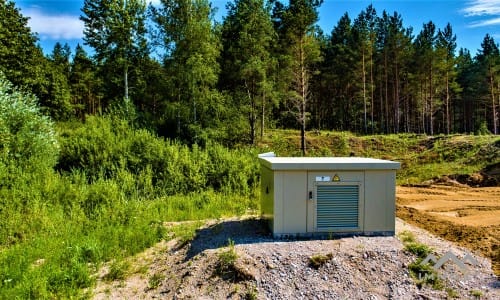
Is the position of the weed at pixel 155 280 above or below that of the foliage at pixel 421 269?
below

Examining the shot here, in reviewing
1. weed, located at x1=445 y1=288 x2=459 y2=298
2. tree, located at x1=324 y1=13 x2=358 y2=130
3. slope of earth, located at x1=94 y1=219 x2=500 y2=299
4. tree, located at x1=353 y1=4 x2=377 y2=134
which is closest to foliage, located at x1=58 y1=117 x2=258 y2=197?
slope of earth, located at x1=94 y1=219 x2=500 y2=299

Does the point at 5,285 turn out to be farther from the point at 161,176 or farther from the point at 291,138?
the point at 291,138

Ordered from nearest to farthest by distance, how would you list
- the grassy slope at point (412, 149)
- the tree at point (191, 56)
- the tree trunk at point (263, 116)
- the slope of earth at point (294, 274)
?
the slope of earth at point (294, 274) → the grassy slope at point (412, 149) → the tree at point (191, 56) → the tree trunk at point (263, 116)

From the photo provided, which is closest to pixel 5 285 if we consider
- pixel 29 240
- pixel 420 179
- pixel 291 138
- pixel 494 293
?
pixel 29 240

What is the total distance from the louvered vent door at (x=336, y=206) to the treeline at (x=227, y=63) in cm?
1136

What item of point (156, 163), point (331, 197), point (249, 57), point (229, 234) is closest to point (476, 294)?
point (331, 197)

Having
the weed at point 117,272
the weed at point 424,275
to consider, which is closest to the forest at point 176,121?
the weed at point 117,272

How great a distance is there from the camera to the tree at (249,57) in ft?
60.5

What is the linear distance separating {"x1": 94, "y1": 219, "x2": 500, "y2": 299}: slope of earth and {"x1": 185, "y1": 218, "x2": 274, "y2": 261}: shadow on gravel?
39 millimetres

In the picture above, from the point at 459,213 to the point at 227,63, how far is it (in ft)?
44.7

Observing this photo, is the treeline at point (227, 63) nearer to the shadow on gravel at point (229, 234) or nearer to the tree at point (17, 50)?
the tree at point (17, 50)

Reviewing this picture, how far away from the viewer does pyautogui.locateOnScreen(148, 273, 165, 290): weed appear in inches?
188

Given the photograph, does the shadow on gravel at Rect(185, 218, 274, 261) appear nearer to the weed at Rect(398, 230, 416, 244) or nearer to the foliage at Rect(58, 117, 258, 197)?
the weed at Rect(398, 230, 416, 244)

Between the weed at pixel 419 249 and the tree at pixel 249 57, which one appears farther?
the tree at pixel 249 57
